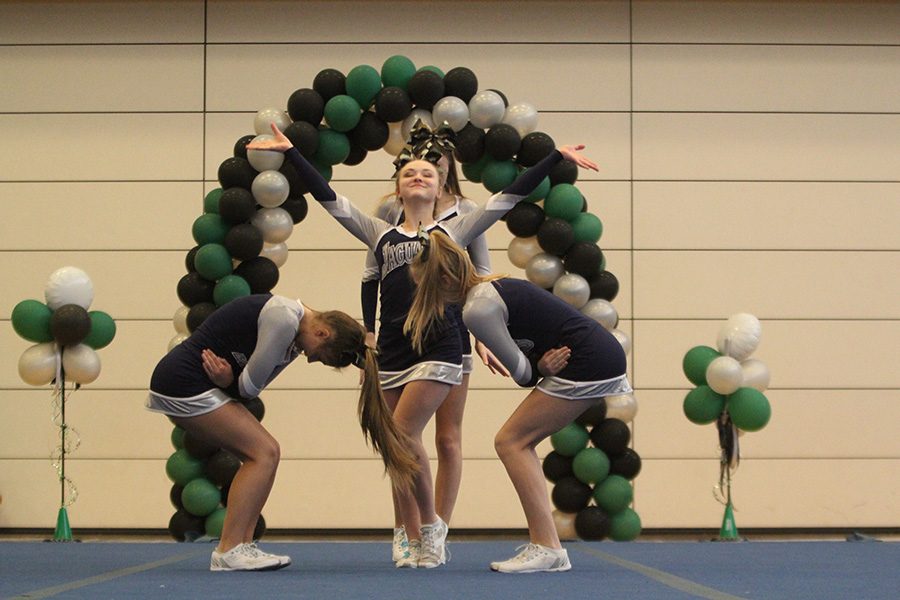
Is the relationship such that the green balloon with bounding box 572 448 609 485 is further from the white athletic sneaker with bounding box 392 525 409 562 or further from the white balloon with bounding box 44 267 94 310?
the white balloon with bounding box 44 267 94 310

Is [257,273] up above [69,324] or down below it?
above

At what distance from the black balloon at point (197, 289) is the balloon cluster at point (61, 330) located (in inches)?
18.2

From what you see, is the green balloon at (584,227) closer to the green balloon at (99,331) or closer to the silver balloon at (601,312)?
the silver balloon at (601,312)

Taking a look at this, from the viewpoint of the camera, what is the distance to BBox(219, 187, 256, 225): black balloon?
16.2 ft

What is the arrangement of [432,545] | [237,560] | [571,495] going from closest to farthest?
[237,560] → [432,545] → [571,495]

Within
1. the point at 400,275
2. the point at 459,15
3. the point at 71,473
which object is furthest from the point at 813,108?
the point at 71,473

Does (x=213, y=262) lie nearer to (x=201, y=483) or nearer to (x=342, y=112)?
(x=342, y=112)

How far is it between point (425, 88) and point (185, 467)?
2.00 metres

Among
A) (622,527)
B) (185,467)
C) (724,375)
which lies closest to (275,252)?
(185,467)

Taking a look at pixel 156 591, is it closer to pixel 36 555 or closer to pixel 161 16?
pixel 36 555

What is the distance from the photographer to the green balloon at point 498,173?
5047mm

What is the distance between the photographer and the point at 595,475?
5078mm

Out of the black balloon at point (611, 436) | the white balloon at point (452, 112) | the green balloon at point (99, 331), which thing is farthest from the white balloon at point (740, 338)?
the green balloon at point (99, 331)

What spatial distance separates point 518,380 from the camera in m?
3.27
